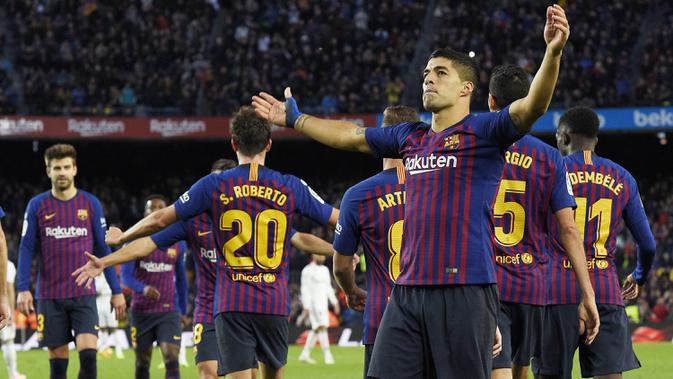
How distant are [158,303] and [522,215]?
20.8 feet

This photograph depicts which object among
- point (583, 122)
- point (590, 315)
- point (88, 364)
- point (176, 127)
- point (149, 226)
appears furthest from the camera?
point (176, 127)

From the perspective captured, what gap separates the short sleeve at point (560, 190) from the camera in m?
7.05

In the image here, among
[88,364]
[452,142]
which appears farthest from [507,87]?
[88,364]

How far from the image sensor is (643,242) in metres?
7.93

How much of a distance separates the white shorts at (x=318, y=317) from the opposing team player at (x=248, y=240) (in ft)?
42.2

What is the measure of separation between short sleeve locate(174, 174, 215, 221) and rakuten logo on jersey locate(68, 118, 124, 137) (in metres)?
26.1

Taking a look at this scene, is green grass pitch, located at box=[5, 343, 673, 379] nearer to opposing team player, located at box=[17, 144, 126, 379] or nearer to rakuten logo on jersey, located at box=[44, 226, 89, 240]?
opposing team player, located at box=[17, 144, 126, 379]

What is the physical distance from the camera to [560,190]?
23.2 feet

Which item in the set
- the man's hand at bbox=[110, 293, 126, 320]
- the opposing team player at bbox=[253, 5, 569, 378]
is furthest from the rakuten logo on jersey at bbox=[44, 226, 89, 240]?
the opposing team player at bbox=[253, 5, 569, 378]

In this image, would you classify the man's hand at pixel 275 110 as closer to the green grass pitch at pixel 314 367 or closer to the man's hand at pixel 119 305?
the man's hand at pixel 119 305

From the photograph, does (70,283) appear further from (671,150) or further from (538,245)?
(671,150)

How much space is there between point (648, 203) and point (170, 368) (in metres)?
23.3

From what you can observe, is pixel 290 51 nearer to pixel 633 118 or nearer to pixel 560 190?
pixel 633 118

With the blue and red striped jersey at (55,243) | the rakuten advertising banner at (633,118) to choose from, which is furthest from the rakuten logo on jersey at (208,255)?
the rakuten advertising banner at (633,118)
